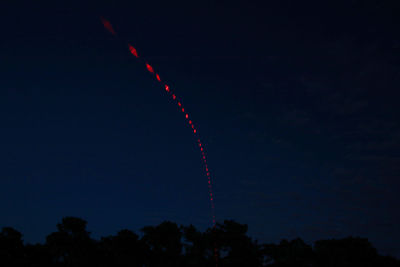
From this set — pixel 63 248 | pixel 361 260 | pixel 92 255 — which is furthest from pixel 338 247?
pixel 63 248

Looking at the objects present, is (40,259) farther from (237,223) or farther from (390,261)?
(390,261)

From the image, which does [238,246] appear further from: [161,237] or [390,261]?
[390,261]

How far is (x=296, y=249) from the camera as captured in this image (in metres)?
28.5

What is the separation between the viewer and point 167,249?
108 feet

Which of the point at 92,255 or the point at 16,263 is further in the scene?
the point at 92,255

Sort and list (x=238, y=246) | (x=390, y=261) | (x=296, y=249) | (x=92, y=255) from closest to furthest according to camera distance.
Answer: (x=390, y=261), (x=296, y=249), (x=238, y=246), (x=92, y=255)

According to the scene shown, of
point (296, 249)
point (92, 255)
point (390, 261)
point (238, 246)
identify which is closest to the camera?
point (390, 261)

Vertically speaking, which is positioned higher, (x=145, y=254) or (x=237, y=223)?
(x=237, y=223)

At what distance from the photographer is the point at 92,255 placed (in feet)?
108

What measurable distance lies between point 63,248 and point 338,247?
24274mm

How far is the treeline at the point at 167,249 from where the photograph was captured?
28219 mm

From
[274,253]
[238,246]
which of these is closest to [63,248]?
[238,246]

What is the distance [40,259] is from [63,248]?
7.05 ft

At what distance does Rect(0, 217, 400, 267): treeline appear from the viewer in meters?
28.2
